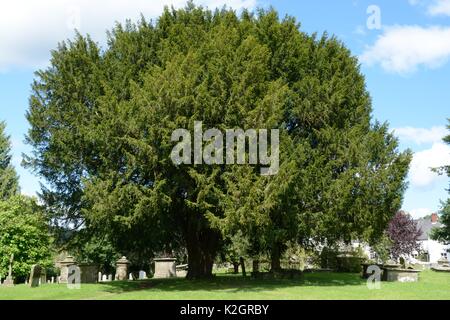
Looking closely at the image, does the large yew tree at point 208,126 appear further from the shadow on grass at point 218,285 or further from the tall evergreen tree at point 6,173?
the tall evergreen tree at point 6,173

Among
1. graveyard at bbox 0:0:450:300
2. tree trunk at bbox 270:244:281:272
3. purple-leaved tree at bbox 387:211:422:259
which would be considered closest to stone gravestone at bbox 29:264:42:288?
graveyard at bbox 0:0:450:300

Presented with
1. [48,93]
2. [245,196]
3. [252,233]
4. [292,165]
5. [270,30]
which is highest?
[270,30]

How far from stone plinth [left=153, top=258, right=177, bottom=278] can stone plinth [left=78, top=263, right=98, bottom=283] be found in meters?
7.91

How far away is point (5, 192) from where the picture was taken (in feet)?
165

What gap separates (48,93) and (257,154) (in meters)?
12.7

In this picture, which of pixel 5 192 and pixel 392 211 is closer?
pixel 392 211

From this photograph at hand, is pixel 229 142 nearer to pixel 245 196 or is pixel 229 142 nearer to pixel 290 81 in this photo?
pixel 245 196

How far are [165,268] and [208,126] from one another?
667 inches

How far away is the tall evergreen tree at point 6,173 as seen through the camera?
5031cm

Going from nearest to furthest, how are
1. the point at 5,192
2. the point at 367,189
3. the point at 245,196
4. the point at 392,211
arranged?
1. the point at 245,196
2. the point at 367,189
3. the point at 392,211
4. the point at 5,192

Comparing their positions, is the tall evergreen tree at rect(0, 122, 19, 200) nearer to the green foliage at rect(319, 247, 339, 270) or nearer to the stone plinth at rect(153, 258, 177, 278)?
the stone plinth at rect(153, 258, 177, 278)

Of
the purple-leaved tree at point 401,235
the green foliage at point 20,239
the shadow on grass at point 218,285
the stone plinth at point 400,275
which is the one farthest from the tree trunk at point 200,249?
the purple-leaved tree at point 401,235

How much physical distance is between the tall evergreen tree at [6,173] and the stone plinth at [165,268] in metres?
22.0

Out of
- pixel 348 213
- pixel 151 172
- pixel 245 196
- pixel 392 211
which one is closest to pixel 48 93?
pixel 151 172
